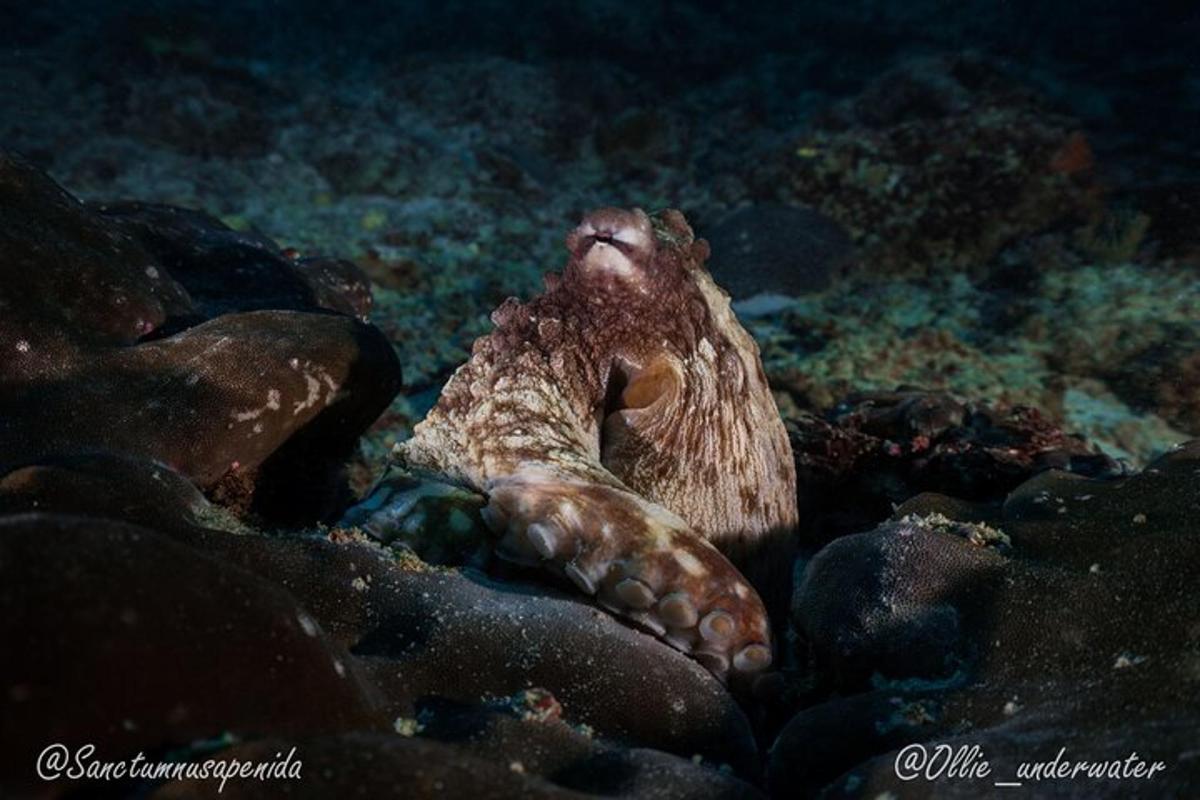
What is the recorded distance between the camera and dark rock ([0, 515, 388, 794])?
1.18 m

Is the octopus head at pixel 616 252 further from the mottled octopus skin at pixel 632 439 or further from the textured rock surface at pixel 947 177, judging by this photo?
the textured rock surface at pixel 947 177

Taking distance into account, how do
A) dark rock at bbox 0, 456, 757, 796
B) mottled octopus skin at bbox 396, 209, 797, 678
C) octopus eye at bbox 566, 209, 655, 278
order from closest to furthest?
1. dark rock at bbox 0, 456, 757, 796
2. mottled octopus skin at bbox 396, 209, 797, 678
3. octopus eye at bbox 566, 209, 655, 278

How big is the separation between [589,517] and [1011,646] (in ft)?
4.19

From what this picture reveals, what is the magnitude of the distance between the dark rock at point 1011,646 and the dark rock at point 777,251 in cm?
577

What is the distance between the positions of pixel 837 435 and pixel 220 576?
4056mm

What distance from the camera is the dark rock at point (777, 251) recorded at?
8.45 m

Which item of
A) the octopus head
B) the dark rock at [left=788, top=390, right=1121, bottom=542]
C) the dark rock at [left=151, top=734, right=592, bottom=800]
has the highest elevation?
the octopus head

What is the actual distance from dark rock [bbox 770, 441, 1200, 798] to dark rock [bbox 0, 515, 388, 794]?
1.28 metres

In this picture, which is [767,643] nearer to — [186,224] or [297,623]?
[297,623]

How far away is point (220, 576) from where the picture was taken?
1.44m

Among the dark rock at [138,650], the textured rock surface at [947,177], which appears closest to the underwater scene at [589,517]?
the dark rock at [138,650]

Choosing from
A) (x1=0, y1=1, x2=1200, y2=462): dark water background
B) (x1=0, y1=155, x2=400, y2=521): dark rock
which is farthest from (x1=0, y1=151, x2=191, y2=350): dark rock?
(x1=0, y1=1, x2=1200, y2=462): dark water background

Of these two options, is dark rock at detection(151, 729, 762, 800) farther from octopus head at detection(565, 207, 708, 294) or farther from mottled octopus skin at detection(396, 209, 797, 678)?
octopus head at detection(565, 207, 708, 294)

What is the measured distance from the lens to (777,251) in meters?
8.79
